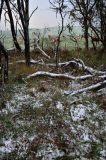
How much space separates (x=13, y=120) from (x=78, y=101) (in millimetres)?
2157

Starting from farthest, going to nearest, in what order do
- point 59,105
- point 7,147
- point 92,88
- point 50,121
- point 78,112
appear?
point 92,88, point 59,105, point 78,112, point 50,121, point 7,147

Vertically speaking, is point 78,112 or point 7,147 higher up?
point 78,112

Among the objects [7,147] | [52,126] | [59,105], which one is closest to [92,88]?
[59,105]

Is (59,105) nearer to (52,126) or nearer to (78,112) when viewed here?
(78,112)

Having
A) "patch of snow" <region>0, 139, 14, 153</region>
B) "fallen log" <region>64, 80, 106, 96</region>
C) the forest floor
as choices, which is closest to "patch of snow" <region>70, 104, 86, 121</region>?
the forest floor

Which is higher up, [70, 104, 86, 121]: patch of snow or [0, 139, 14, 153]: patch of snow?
[70, 104, 86, 121]: patch of snow

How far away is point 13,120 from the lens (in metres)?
9.49

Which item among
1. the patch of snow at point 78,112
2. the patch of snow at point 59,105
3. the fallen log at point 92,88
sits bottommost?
the patch of snow at point 78,112

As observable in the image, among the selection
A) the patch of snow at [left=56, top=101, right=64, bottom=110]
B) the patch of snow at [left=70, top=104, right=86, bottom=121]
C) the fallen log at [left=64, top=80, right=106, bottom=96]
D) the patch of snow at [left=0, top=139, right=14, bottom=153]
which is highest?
the fallen log at [left=64, top=80, right=106, bottom=96]

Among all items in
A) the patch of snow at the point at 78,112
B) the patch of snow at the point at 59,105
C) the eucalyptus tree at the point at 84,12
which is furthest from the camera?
the eucalyptus tree at the point at 84,12

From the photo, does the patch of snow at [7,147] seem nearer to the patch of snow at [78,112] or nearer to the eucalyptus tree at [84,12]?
the patch of snow at [78,112]

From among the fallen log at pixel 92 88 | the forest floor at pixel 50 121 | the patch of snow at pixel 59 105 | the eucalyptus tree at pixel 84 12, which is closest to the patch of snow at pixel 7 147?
the forest floor at pixel 50 121

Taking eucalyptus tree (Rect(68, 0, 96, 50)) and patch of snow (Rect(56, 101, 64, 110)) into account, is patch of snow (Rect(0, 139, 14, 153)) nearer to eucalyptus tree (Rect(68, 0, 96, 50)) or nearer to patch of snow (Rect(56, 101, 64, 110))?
patch of snow (Rect(56, 101, 64, 110))

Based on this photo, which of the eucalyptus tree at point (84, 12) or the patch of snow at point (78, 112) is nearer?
the patch of snow at point (78, 112)
